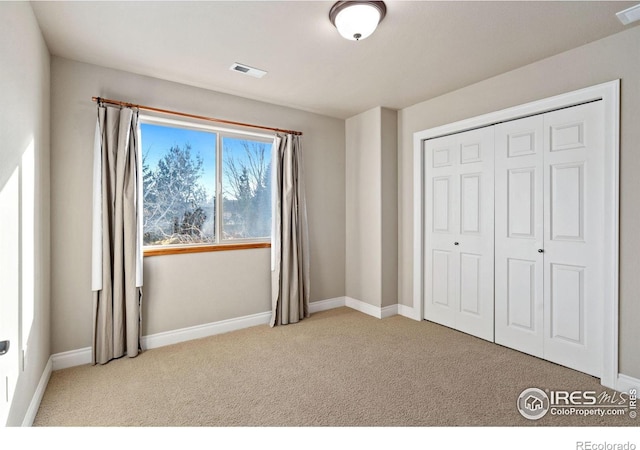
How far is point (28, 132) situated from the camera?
6.68 ft

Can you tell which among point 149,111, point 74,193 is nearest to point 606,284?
point 149,111

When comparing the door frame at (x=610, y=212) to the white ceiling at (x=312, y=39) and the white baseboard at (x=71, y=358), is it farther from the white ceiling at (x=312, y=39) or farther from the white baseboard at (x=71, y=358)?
the white baseboard at (x=71, y=358)

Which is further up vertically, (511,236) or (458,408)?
(511,236)

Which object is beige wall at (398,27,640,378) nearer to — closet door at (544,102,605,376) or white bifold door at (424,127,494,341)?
closet door at (544,102,605,376)

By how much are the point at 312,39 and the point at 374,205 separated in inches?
83.8

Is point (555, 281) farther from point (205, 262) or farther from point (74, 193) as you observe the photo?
point (74, 193)

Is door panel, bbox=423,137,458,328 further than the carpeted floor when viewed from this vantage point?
Yes

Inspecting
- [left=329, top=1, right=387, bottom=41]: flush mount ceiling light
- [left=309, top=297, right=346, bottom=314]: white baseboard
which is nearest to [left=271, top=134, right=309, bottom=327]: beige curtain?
[left=309, top=297, right=346, bottom=314]: white baseboard

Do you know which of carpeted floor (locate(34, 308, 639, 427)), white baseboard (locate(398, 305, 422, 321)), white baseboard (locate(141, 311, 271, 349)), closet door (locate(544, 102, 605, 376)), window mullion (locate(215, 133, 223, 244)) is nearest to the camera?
carpeted floor (locate(34, 308, 639, 427))

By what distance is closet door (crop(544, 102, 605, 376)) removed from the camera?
2.53m

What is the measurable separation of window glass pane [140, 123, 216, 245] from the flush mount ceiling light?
1951 mm

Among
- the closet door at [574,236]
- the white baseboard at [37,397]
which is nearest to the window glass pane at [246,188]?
the white baseboard at [37,397]

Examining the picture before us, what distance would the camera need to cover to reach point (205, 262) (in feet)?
11.4

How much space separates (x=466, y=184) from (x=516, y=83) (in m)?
1.00
